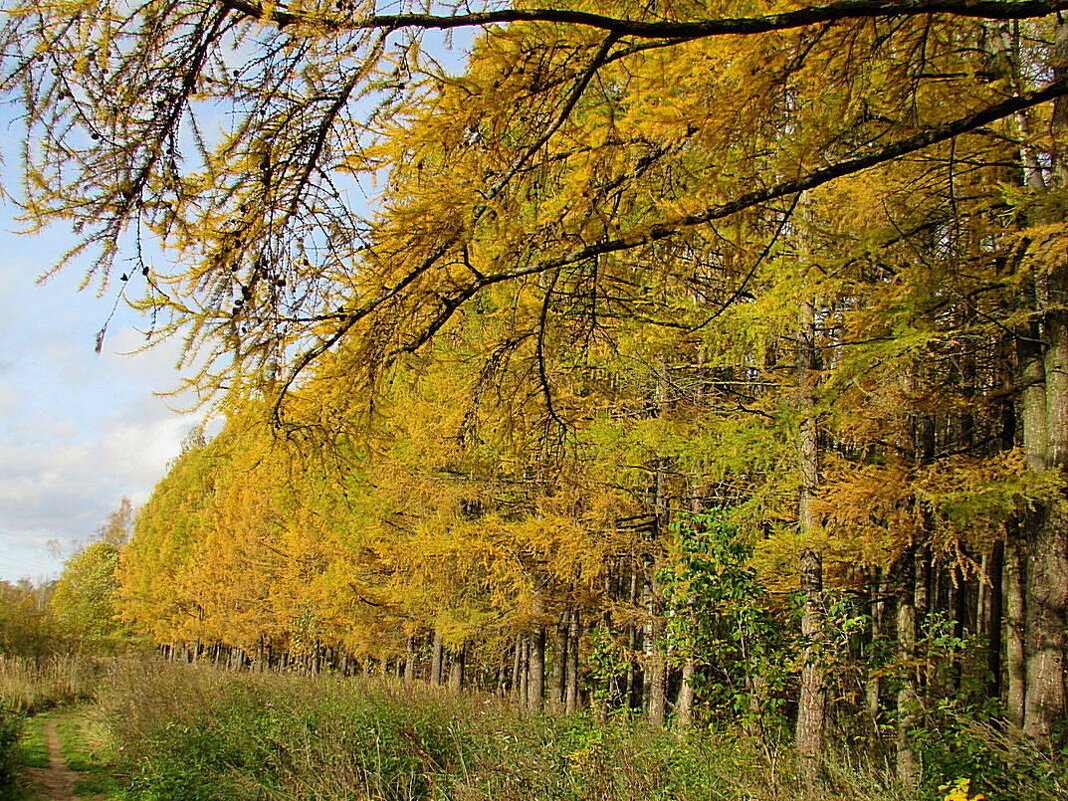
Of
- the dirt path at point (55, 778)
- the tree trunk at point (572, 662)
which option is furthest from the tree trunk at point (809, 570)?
the dirt path at point (55, 778)

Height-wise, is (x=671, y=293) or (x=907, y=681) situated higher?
(x=671, y=293)

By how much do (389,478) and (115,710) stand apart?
5.94 metres

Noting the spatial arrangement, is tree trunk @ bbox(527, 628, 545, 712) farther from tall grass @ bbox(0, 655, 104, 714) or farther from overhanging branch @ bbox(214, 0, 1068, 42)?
tall grass @ bbox(0, 655, 104, 714)

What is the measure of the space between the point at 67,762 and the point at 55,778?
56.3 inches

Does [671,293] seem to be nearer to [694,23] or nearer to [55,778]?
[694,23]

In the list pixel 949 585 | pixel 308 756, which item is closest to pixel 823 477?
pixel 308 756

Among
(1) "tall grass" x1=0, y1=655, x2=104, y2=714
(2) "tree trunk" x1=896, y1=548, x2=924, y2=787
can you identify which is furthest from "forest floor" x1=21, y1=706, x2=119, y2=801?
(2) "tree trunk" x1=896, y1=548, x2=924, y2=787

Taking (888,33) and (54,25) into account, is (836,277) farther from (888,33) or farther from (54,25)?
(54,25)

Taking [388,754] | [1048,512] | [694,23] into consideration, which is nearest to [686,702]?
[388,754]

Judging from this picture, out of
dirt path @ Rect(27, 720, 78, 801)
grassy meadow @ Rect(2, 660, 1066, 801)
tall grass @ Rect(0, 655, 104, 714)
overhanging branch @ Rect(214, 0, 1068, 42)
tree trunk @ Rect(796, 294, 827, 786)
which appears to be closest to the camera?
overhanging branch @ Rect(214, 0, 1068, 42)

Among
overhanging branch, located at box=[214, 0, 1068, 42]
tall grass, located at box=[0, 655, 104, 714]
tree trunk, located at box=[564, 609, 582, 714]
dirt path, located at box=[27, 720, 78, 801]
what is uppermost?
overhanging branch, located at box=[214, 0, 1068, 42]

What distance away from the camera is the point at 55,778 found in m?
10.8

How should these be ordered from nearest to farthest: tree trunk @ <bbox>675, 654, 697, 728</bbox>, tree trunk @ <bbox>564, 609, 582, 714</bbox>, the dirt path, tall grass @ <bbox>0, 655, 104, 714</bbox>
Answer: tree trunk @ <bbox>675, 654, 697, 728</bbox> < the dirt path < tree trunk @ <bbox>564, 609, 582, 714</bbox> < tall grass @ <bbox>0, 655, 104, 714</bbox>

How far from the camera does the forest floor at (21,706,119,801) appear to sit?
9859 millimetres
